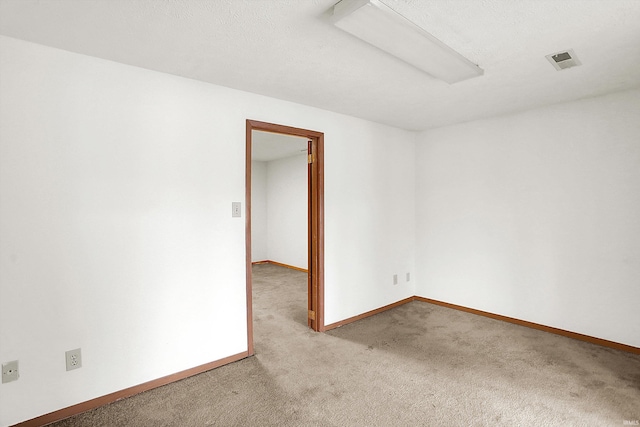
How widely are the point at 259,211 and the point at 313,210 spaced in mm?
4307

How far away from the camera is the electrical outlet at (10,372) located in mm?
1859

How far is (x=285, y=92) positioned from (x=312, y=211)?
1.30 metres

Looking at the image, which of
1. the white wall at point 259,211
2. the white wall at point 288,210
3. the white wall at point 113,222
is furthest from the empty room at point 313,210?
the white wall at point 259,211

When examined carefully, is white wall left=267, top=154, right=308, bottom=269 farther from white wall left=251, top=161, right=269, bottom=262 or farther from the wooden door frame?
the wooden door frame

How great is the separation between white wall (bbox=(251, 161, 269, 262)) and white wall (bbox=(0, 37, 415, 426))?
456cm

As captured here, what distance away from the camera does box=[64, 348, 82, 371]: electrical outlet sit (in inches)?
81.0

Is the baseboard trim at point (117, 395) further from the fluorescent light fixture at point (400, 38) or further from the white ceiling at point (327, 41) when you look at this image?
the fluorescent light fixture at point (400, 38)

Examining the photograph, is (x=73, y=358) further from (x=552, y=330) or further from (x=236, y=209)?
(x=552, y=330)

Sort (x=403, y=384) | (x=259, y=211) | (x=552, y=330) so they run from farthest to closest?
(x=259, y=211) → (x=552, y=330) → (x=403, y=384)

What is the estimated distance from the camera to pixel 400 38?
1868 millimetres

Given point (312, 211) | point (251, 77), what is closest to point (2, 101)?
point (251, 77)

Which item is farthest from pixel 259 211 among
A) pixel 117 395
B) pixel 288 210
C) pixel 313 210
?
pixel 117 395

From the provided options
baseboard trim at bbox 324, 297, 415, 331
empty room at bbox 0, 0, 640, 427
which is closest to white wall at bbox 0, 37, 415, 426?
empty room at bbox 0, 0, 640, 427

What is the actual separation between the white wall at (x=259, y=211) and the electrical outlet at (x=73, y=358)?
5.31 m
